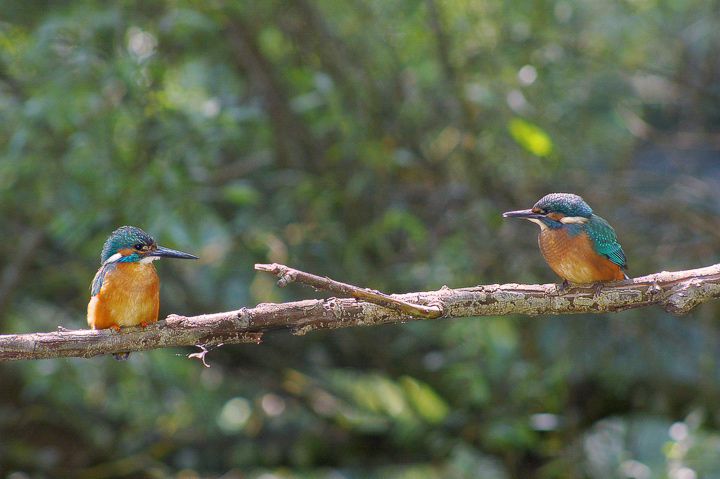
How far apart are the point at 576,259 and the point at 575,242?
8cm

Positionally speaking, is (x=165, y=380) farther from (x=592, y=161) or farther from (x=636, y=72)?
(x=636, y=72)

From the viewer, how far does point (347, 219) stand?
5.63m

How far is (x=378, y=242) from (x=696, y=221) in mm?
2414

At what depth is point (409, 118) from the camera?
217 inches

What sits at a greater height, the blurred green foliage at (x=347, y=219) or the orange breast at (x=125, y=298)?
the blurred green foliage at (x=347, y=219)

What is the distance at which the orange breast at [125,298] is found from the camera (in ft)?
8.50

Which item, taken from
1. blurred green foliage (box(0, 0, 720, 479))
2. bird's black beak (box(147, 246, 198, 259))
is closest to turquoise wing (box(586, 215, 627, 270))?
blurred green foliage (box(0, 0, 720, 479))

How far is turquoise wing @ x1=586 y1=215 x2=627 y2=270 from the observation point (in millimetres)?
2650

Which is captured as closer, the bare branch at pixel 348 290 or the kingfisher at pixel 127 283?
the bare branch at pixel 348 290

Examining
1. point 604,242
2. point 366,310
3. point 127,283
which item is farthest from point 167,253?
point 604,242

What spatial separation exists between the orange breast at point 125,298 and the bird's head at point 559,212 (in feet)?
5.04

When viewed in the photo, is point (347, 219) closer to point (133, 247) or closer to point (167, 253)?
point (133, 247)

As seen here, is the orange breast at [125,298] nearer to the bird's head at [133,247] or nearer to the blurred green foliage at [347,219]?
the bird's head at [133,247]

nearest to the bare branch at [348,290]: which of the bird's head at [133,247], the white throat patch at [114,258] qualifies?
the bird's head at [133,247]
